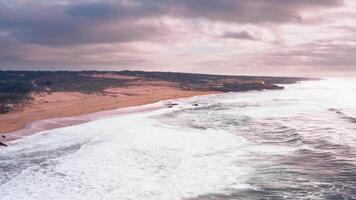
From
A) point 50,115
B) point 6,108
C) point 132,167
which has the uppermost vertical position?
point 6,108

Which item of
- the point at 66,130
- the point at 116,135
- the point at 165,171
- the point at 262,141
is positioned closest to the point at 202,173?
the point at 165,171

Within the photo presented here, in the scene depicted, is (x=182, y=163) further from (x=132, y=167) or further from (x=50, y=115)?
(x=50, y=115)

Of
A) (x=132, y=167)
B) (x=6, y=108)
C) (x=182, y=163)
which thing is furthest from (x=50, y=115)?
(x=182, y=163)

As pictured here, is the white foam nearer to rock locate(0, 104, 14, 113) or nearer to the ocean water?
the ocean water

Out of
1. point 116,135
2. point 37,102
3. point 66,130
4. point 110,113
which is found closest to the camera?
point 116,135

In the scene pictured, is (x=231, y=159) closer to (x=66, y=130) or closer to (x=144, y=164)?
(x=144, y=164)

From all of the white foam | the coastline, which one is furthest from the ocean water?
the coastline

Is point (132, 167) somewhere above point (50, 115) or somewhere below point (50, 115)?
above

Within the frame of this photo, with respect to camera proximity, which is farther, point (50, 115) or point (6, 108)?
point (6, 108)

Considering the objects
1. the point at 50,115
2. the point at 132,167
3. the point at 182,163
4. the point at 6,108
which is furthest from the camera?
the point at 6,108
